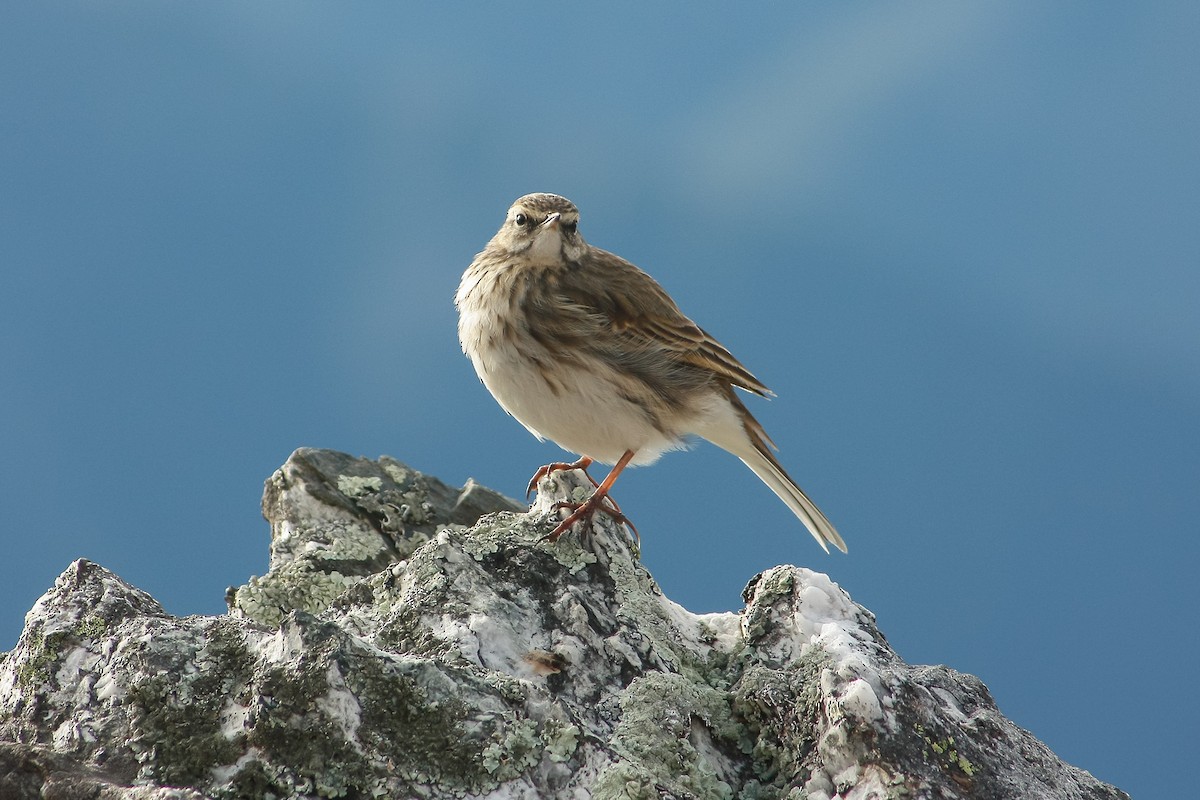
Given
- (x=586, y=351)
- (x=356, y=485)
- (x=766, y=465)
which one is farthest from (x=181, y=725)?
(x=766, y=465)

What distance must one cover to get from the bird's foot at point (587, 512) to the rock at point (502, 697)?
0.16ft

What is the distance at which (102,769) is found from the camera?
2.52 metres

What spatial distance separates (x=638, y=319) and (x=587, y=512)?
1.51 m

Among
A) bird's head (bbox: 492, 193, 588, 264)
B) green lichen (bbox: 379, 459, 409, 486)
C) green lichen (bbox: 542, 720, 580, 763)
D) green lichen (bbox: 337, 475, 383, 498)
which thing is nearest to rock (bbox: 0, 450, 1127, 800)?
green lichen (bbox: 542, 720, 580, 763)

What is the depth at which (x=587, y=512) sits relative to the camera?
12.8ft

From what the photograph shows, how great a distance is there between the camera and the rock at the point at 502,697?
8.43 feet

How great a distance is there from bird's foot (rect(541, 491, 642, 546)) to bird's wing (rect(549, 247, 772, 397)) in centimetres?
95

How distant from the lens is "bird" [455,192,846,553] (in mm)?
4863

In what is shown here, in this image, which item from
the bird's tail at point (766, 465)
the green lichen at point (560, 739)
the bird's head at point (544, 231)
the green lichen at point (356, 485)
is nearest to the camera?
the green lichen at point (560, 739)

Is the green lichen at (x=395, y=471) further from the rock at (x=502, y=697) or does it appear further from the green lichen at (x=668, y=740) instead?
the green lichen at (x=668, y=740)

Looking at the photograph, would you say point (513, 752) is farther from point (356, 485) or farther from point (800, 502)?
point (800, 502)

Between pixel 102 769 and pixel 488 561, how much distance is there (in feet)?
4.16

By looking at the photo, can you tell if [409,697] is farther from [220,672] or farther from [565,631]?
[565,631]

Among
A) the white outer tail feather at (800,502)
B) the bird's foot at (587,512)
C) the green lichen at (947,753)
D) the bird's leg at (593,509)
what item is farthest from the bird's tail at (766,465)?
the green lichen at (947,753)
